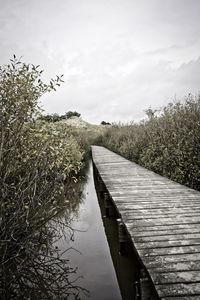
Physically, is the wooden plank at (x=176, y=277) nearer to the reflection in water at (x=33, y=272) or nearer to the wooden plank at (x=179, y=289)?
the wooden plank at (x=179, y=289)

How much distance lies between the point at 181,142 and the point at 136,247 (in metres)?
4.01

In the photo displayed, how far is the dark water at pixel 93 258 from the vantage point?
12.9 feet

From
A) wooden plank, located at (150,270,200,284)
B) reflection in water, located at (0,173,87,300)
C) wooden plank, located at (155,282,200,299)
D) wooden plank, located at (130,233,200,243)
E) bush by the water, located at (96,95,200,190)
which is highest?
bush by the water, located at (96,95,200,190)

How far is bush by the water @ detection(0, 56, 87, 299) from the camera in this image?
9.81 feet

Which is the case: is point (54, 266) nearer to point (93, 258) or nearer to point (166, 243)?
point (93, 258)

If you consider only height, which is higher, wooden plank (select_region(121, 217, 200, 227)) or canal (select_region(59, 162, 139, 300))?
wooden plank (select_region(121, 217, 200, 227))

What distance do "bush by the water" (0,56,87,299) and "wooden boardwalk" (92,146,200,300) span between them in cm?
103

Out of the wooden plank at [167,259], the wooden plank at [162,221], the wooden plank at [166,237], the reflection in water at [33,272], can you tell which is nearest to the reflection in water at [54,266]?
the reflection in water at [33,272]

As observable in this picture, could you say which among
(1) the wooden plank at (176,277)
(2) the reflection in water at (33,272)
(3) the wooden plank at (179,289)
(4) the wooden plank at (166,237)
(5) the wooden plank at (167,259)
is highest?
(4) the wooden plank at (166,237)

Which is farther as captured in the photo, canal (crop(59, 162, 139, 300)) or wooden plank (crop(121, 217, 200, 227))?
canal (crop(59, 162, 139, 300))

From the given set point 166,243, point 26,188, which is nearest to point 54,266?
point 26,188

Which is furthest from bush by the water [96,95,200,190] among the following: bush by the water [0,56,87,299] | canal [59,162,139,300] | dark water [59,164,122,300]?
bush by the water [0,56,87,299]

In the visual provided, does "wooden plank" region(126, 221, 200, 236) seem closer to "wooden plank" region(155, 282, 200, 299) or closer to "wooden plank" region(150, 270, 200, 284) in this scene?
"wooden plank" region(150, 270, 200, 284)

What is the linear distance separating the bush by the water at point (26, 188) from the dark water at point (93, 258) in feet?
0.91
